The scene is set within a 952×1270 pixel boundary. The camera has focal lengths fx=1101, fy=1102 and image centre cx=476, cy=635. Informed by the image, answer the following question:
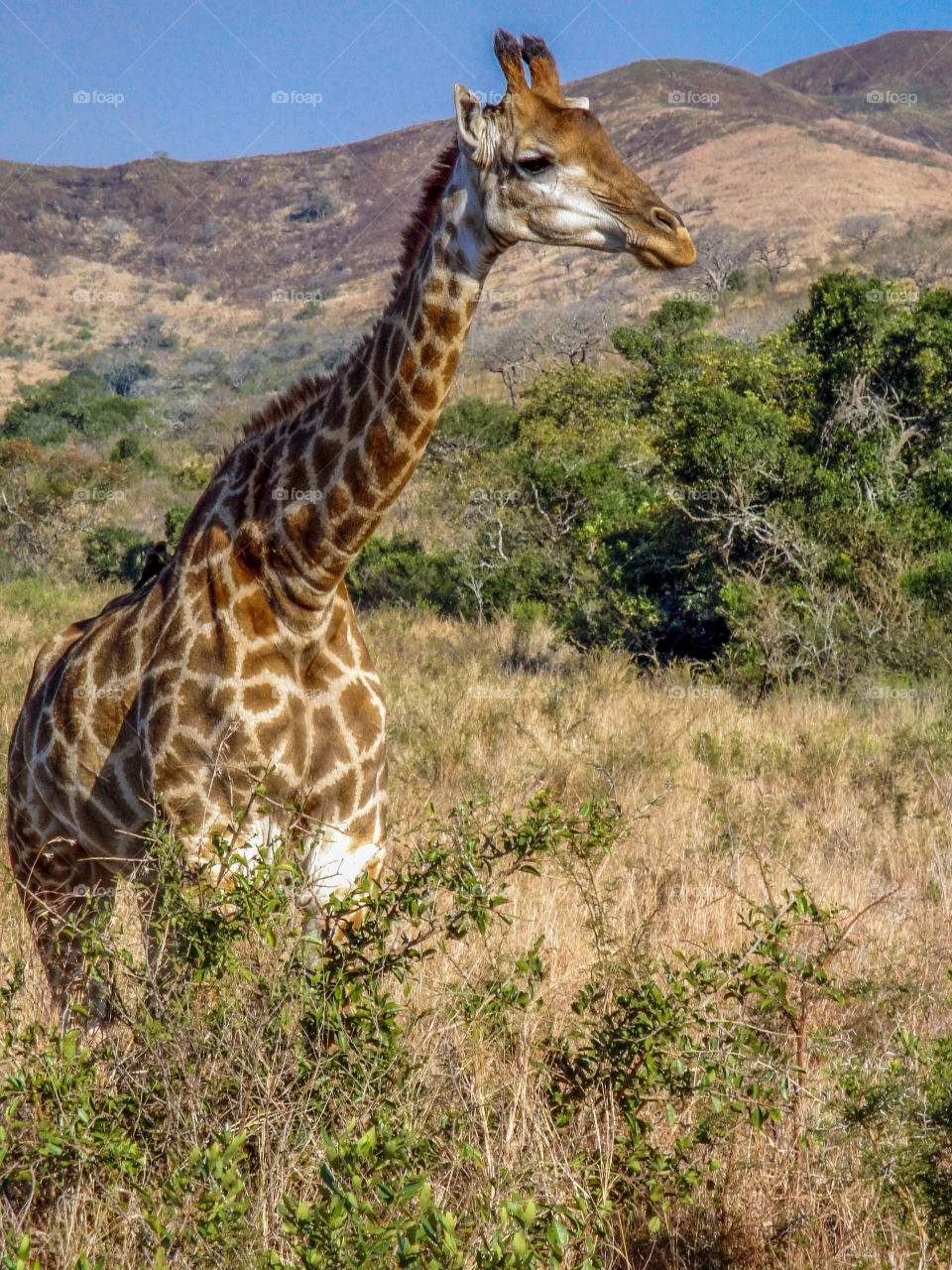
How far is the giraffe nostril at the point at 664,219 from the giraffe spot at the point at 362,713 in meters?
1.64

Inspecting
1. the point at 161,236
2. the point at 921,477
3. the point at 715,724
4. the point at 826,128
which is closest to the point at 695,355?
the point at 921,477

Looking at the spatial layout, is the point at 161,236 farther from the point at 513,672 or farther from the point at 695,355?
the point at 513,672

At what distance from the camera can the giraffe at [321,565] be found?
10.1ft

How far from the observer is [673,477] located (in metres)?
9.33

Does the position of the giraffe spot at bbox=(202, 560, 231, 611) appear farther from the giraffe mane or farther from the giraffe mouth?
the giraffe mouth

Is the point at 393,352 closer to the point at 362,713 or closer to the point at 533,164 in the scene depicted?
the point at 533,164

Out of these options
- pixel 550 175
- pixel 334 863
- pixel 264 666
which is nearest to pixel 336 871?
pixel 334 863

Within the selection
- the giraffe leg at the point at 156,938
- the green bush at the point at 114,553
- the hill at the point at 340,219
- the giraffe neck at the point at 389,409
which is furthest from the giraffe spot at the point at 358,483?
the hill at the point at 340,219

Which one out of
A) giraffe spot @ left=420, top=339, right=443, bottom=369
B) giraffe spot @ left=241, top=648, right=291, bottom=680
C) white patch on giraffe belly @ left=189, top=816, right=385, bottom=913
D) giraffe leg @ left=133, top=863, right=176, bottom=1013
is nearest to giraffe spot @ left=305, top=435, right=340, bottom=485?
giraffe spot @ left=420, top=339, right=443, bottom=369

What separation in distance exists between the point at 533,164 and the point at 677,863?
3.26 meters

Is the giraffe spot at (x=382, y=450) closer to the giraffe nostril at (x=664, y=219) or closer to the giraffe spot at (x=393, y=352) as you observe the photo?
the giraffe spot at (x=393, y=352)

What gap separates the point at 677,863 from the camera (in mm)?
5160

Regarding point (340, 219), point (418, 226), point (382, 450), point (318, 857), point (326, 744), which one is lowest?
point (318, 857)

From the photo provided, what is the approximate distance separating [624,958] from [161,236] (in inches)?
2723
